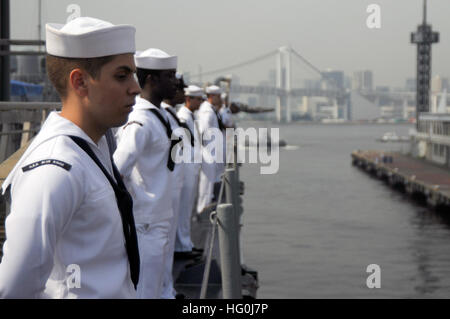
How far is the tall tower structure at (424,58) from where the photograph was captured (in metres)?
83.8

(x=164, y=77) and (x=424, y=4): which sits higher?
(x=424, y=4)

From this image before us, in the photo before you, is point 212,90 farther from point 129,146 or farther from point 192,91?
point 129,146

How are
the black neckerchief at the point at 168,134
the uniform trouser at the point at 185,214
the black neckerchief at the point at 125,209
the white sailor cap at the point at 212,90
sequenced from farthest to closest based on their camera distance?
the white sailor cap at the point at 212,90 → the uniform trouser at the point at 185,214 → the black neckerchief at the point at 168,134 → the black neckerchief at the point at 125,209

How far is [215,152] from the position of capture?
11.6 metres

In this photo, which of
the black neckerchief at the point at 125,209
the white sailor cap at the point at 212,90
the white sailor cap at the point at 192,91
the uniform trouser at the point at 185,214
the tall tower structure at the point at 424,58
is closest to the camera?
the black neckerchief at the point at 125,209

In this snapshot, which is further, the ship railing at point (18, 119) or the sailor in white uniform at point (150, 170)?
the ship railing at point (18, 119)

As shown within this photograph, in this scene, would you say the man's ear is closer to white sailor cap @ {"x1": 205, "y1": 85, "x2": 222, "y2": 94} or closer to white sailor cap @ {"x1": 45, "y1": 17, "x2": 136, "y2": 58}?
white sailor cap @ {"x1": 45, "y1": 17, "x2": 136, "y2": 58}

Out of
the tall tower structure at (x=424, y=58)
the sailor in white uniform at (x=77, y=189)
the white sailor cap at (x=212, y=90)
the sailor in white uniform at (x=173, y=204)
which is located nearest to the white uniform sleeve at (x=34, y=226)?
the sailor in white uniform at (x=77, y=189)

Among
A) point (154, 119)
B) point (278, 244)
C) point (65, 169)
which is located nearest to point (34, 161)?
point (65, 169)

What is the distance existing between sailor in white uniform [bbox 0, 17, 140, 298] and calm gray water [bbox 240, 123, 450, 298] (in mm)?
24255

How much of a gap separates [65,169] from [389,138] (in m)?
138

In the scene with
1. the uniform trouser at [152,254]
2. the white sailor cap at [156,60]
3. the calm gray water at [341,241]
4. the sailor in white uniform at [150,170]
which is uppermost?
the white sailor cap at [156,60]

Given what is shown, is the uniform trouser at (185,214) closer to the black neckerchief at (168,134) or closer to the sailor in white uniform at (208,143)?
the black neckerchief at (168,134)
